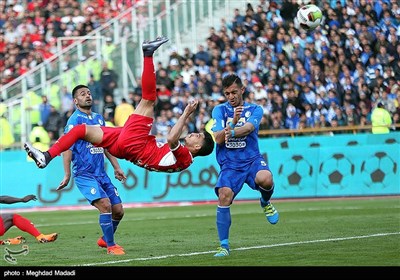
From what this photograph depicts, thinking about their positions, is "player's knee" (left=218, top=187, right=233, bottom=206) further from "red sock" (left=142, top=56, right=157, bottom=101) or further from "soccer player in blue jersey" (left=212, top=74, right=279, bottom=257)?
"red sock" (left=142, top=56, right=157, bottom=101)

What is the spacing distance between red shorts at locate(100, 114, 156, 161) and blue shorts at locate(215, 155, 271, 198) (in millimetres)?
1106

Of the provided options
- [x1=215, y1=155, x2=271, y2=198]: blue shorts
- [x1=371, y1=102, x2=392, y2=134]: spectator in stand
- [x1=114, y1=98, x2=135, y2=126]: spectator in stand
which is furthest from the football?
[x1=114, y1=98, x2=135, y2=126]: spectator in stand

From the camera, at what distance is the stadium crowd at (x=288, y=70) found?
90.2ft

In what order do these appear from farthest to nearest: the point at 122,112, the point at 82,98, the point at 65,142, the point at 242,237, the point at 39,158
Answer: the point at 122,112 → the point at 242,237 → the point at 82,98 → the point at 65,142 → the point at 39,158

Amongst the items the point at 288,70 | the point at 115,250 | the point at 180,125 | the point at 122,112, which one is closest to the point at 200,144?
the point at 180,125

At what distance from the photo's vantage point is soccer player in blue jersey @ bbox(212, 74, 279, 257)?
13180mm

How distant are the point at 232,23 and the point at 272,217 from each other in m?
18.2

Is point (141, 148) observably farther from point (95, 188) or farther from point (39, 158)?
point (95, 188)

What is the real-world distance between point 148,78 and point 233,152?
1648 mm

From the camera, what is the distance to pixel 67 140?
12.8m

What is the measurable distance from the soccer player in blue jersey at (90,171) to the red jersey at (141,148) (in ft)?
4.32

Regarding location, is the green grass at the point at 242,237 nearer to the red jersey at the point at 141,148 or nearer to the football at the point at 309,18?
the red jersey at the point at 141,148

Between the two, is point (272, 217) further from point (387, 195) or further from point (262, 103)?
point (262, 103)

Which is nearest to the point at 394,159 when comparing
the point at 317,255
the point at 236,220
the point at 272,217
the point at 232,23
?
the point at 236,220
